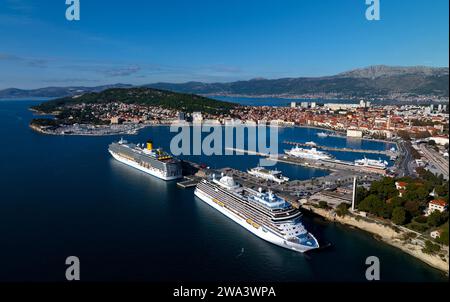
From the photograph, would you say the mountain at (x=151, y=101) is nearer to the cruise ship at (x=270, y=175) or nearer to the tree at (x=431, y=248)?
the cruise ship at (x=270, y=175)

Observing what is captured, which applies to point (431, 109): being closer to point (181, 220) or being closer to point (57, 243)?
point (181, 220)

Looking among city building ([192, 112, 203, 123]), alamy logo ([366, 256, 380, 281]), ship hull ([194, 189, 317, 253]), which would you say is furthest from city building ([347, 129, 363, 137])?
alamy logo ([366, 256, 380, 281])

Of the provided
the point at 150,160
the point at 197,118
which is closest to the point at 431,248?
the point at 150,160

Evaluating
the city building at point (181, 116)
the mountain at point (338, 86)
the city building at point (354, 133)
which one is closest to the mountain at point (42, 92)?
the mountain at point (338, 86)

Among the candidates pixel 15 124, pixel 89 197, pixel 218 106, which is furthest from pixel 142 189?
pixel 218 106

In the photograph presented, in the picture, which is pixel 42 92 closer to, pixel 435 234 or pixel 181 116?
pixel 181 116

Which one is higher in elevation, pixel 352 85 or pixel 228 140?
pixel 352 85
